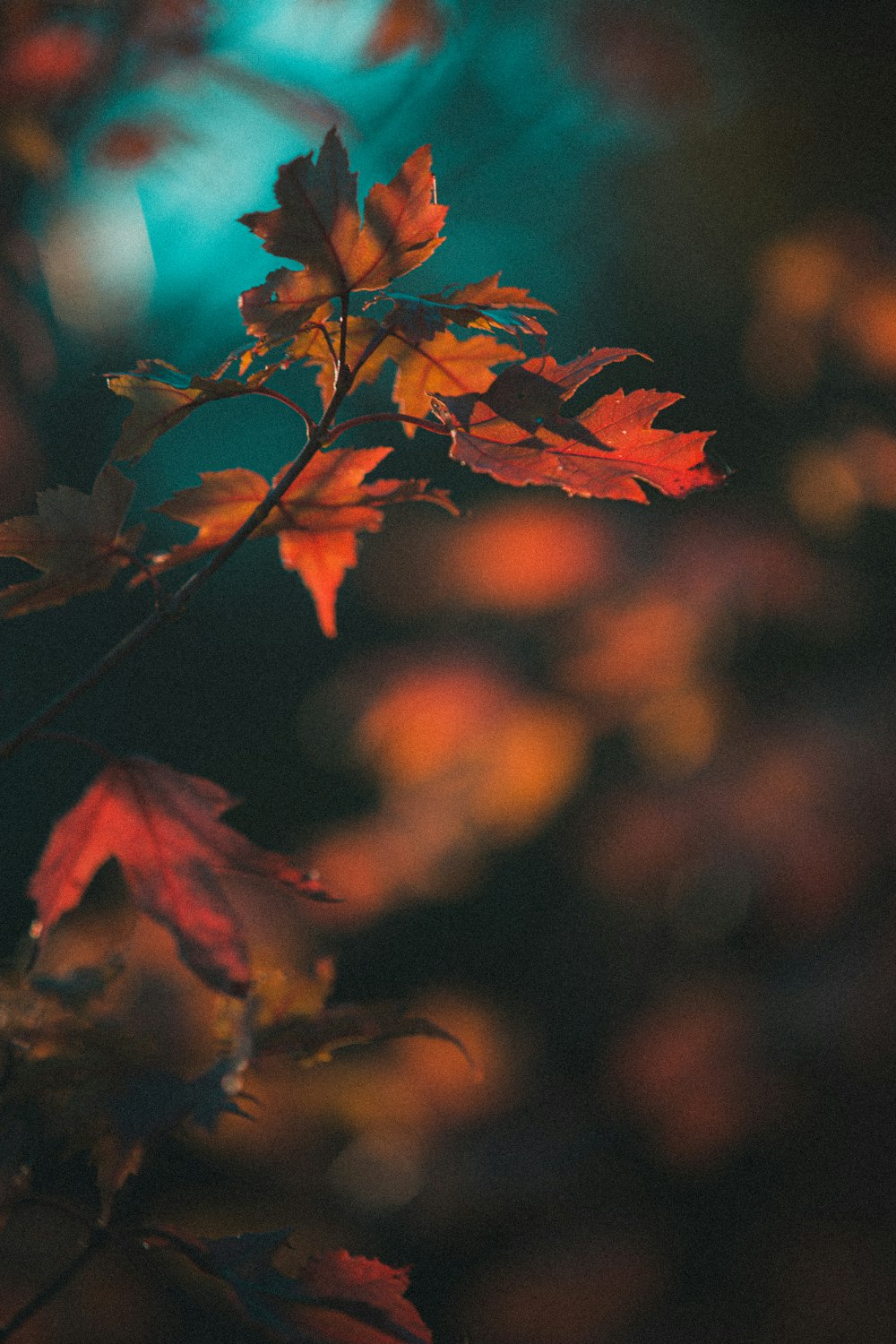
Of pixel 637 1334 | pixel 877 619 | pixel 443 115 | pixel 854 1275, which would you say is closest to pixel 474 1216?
pixel 637 1334

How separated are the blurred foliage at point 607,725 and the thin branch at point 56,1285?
0.51 m

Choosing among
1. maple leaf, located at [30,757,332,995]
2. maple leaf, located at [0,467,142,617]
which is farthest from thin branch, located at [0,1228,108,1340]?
maple leaf, located at [0,467,142,617]

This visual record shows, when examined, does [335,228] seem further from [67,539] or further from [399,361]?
[67,539]

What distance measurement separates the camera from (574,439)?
13.6 inches

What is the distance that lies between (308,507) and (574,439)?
149 millimetres

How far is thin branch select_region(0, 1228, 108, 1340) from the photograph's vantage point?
394mm

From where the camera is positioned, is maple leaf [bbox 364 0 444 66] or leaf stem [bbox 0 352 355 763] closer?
leaf stem [bbox 0 352 355 763]

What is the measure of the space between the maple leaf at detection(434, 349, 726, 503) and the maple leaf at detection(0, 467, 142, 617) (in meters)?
0.18

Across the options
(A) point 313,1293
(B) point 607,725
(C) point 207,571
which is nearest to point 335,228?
(C) point 207,571

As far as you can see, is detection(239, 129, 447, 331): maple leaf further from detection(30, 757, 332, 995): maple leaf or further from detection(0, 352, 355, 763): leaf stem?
detection(30, 757, 332, 995): maple leaf

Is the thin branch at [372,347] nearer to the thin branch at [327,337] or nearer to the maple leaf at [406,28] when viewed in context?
the thin branch at [327,337]

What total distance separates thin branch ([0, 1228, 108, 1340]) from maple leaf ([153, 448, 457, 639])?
0.35m

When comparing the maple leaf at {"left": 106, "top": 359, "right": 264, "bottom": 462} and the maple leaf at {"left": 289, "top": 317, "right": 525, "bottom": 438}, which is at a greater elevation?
the maple leaf at {"left": 289, "top": 317, "right": 525, "bottom": 438}

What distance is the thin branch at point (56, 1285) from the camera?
1.29 feet
